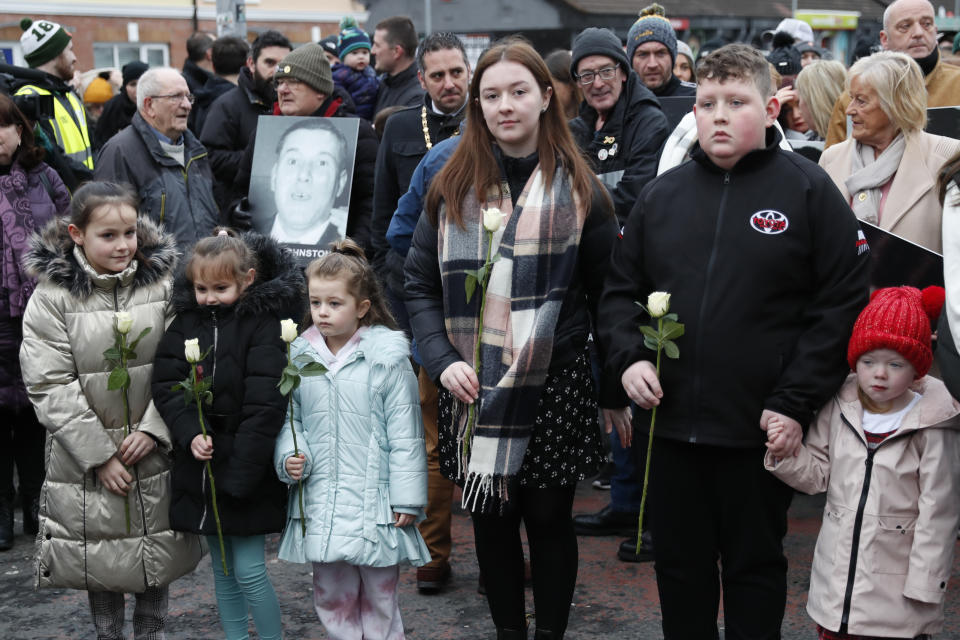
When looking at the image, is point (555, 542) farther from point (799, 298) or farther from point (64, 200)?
point (64, 200)

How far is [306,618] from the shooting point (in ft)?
14.1

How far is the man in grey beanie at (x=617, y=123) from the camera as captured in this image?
461 centimetres

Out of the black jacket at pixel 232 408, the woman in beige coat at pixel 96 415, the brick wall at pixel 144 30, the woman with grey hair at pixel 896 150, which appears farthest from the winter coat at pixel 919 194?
the brick wall at pixel 144 30

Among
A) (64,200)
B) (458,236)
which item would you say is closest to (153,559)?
(458,236)

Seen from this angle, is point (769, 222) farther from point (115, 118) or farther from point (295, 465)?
point (115, 118)

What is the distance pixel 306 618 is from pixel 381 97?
4204 millimetres

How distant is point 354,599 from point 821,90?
3774 mm

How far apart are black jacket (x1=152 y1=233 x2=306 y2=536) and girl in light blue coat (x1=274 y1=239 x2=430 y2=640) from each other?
0.08m

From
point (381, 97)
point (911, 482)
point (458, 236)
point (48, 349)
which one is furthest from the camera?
point (381, 97)

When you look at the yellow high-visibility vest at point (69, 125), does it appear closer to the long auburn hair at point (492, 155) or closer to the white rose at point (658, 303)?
the long auburn hair at point (492, 155)

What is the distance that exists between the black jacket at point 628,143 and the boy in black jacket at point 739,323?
1321mm

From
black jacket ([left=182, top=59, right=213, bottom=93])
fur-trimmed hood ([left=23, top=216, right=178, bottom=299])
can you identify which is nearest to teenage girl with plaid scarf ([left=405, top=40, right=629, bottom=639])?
fur-trimmed hood ([left=23, top=216, right=178, bottom=299])

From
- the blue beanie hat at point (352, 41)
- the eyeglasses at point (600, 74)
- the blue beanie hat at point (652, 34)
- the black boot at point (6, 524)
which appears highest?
the blue beanie hat at point (352, 41)

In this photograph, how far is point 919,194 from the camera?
3928 mm
